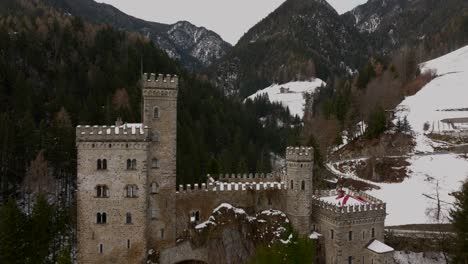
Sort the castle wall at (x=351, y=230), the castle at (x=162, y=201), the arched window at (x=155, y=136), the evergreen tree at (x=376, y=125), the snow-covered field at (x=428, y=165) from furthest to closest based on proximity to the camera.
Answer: the evergreen tree at (x=376, y=125) < the snow-covered field at (x=428, y=165) < the arched window at (x=155, y=136) < the castle wall at (x=351, y=230) < the castle at (x=162, y=201)

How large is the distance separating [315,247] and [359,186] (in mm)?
27574

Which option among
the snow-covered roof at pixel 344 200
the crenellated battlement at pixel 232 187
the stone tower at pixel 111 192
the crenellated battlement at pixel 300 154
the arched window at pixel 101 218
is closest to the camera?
the stone tower at pixel 111 192

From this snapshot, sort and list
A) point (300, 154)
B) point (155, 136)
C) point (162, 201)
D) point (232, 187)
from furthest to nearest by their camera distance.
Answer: point (232, 187) < point (300, 154) < point (162, 201) < point (155, 136)

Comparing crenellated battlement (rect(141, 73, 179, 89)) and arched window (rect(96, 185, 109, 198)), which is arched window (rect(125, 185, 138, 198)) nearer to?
arched window (rect(96, 185, 109, 198))

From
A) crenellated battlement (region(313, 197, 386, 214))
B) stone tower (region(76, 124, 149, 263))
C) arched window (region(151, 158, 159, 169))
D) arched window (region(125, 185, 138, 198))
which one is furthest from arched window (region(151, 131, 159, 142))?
crenellated battlement (region(313, 197, 386, 214))

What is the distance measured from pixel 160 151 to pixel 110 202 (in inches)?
259

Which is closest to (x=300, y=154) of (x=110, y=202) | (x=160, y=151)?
(x=160, y=151)

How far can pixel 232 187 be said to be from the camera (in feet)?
144

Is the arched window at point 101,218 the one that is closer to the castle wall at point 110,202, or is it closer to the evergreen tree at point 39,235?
the castle wall at point 110,202

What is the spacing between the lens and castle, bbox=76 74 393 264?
130ft

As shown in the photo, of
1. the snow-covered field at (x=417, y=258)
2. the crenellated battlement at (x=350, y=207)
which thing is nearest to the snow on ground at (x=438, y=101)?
the snow-covered field at (x=417, y=258)

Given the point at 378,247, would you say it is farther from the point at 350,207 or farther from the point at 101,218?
the point at 101,218

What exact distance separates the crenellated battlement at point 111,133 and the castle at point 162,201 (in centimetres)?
9

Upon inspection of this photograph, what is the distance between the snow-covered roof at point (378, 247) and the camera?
40.4 meters
